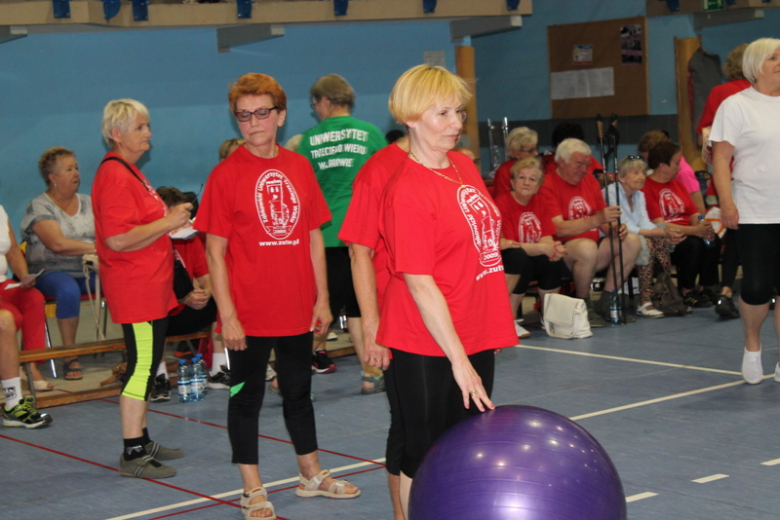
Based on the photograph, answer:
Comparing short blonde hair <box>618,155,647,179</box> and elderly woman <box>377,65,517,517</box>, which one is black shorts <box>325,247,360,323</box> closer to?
elderly woman <box>377,65,517,517</box>

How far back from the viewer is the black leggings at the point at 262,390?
3.26 meters

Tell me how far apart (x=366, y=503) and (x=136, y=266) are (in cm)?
130

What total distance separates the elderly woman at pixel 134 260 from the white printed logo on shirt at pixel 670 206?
464 cm

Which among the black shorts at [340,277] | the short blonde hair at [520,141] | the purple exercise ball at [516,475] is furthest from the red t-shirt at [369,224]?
the short blonde hair at [520,141]

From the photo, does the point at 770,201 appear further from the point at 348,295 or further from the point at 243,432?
the point at 243,432

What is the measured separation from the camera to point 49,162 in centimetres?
583

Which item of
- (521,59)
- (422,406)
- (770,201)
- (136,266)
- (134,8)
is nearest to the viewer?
(422,406)

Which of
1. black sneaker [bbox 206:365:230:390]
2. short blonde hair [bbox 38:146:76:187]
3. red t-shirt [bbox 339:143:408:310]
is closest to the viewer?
red t-shirt [bbox 339:143:408:310]

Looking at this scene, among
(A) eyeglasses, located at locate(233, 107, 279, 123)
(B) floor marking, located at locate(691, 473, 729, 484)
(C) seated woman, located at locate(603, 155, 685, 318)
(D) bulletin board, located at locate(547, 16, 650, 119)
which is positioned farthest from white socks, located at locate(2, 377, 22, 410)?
(D) bulletin board, located at locate(547, 16, 650, 119)

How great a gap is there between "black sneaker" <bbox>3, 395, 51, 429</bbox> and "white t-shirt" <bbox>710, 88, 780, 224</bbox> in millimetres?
3662

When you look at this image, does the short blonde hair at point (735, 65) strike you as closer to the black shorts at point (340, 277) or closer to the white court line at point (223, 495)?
the black shorts at point (340, 277)

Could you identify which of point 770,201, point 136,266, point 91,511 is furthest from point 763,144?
point 91,511

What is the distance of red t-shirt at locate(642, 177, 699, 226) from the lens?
7254 millimetres

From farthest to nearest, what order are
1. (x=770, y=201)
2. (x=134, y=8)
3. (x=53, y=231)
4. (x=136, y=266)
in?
(x=134, y=8) < (x=53, y=231) < (x=770, y=201) < (x=136, y=266)
